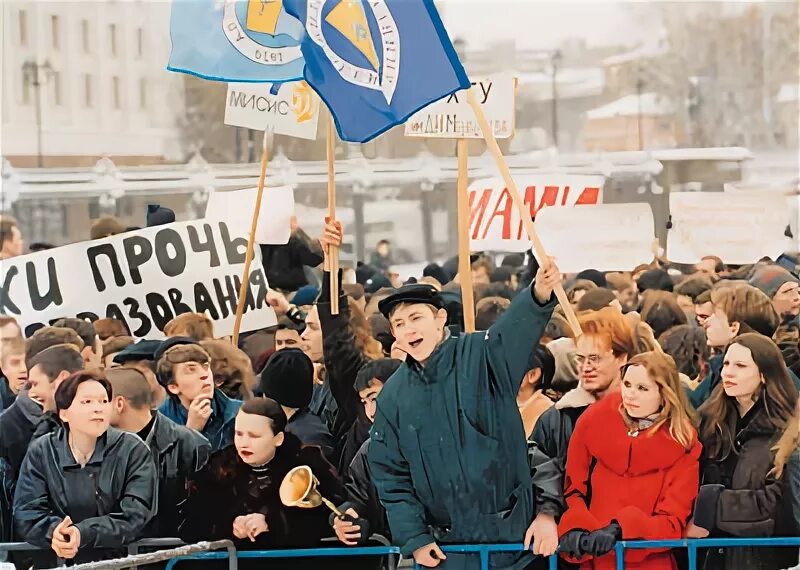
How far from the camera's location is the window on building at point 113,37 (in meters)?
4.13

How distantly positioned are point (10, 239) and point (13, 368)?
0.46m

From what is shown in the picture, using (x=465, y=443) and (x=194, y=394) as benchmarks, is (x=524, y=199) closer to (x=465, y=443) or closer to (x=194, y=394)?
(x=465, y=443)

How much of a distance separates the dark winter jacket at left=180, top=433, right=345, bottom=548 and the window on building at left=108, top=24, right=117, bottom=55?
1428mm

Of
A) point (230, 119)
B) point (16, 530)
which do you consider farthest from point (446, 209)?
point (16, 530)

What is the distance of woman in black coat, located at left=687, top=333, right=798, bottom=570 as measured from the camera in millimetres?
4109

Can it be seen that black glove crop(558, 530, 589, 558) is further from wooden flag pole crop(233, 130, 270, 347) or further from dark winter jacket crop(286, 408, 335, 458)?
wooden flag pole crop(233, 130, 270, 347)

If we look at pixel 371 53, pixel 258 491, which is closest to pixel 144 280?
pixel 258 491

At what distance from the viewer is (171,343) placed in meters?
4.22

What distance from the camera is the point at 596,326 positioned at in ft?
13.6

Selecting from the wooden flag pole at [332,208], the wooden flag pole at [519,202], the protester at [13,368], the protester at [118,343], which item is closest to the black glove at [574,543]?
the wooden flag pole at [519,202]

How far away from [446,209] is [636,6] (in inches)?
36.7

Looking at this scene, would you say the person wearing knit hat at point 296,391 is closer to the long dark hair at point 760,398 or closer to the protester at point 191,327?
the protester at point 191,327

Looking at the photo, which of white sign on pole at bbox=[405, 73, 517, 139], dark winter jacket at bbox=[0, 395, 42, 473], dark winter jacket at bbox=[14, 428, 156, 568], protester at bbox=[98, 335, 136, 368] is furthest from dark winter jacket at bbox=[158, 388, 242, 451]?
white sign on pole at bbox=[405, 73, 517, 139]

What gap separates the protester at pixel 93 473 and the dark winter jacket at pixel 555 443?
1.35m
